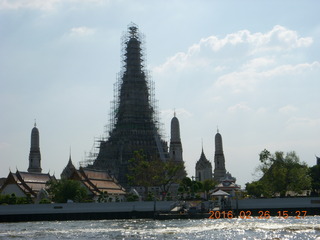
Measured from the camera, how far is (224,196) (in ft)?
229

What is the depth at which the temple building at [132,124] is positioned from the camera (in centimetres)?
10169

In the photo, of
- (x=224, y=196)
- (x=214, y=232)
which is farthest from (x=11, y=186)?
(x=214, y=232)

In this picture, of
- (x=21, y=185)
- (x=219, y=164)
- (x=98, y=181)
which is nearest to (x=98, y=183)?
(x=98, y=181)

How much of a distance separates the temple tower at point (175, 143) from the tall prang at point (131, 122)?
2092mm

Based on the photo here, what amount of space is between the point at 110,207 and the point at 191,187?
66.1 feet

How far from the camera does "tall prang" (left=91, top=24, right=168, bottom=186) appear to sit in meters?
102

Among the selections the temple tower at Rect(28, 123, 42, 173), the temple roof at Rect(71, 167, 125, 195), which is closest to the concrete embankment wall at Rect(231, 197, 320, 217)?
the temple roof at Rect(71, 167, 125, 195)

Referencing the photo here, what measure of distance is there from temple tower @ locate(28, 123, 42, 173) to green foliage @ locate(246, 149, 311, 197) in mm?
48651

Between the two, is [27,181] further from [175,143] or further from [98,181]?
[175,143]

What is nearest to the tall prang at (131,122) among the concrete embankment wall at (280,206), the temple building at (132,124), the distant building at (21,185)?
the temple building at (132,124)

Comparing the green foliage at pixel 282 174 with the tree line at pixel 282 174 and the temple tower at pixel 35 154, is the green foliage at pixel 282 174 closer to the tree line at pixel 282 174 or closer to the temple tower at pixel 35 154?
the tree line at pixel 282 174

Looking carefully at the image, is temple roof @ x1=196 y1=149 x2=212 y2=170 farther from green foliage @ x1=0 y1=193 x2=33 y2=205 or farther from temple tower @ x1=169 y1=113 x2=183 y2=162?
green foliage @ x1=0 y1=193 x2=33 y2=205

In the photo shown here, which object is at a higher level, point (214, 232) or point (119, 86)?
point (119, 86)

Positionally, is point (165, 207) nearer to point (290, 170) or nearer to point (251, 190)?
point (290, 170)
